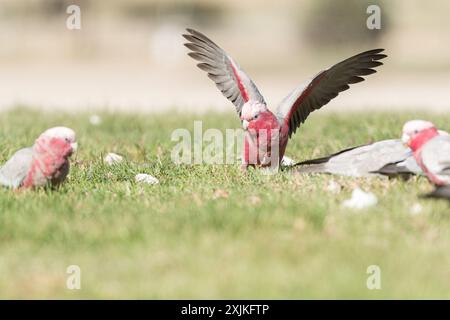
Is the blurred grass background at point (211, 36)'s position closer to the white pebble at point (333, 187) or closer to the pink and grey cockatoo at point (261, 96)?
the pink and grey cockatoo at point (261, 96)

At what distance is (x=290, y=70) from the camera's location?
70.5 ft

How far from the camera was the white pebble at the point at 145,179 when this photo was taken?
19.4 feet

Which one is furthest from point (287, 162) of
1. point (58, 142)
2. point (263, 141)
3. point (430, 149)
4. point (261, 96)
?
point (58, 142)

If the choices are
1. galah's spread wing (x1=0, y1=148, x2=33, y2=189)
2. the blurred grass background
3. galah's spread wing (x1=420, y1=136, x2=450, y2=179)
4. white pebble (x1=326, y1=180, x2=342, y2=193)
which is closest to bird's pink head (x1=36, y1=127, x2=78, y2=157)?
galah's spread wing (x1=0, y1=148, x2=33, y2=189)

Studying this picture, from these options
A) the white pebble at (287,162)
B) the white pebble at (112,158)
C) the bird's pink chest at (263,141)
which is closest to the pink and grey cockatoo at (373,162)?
the bird's pink chest at (263,141)

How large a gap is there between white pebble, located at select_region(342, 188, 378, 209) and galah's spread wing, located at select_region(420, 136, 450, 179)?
47 centimetres

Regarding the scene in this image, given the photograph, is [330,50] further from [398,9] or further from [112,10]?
[112,10]

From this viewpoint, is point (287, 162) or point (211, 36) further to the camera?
point (211, 36)

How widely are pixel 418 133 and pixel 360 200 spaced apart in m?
0.76

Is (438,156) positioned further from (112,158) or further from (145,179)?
(112,158)

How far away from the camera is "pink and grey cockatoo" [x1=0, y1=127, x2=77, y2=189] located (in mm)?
5305

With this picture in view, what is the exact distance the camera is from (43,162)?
530 cm

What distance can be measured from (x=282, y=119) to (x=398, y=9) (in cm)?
1925
